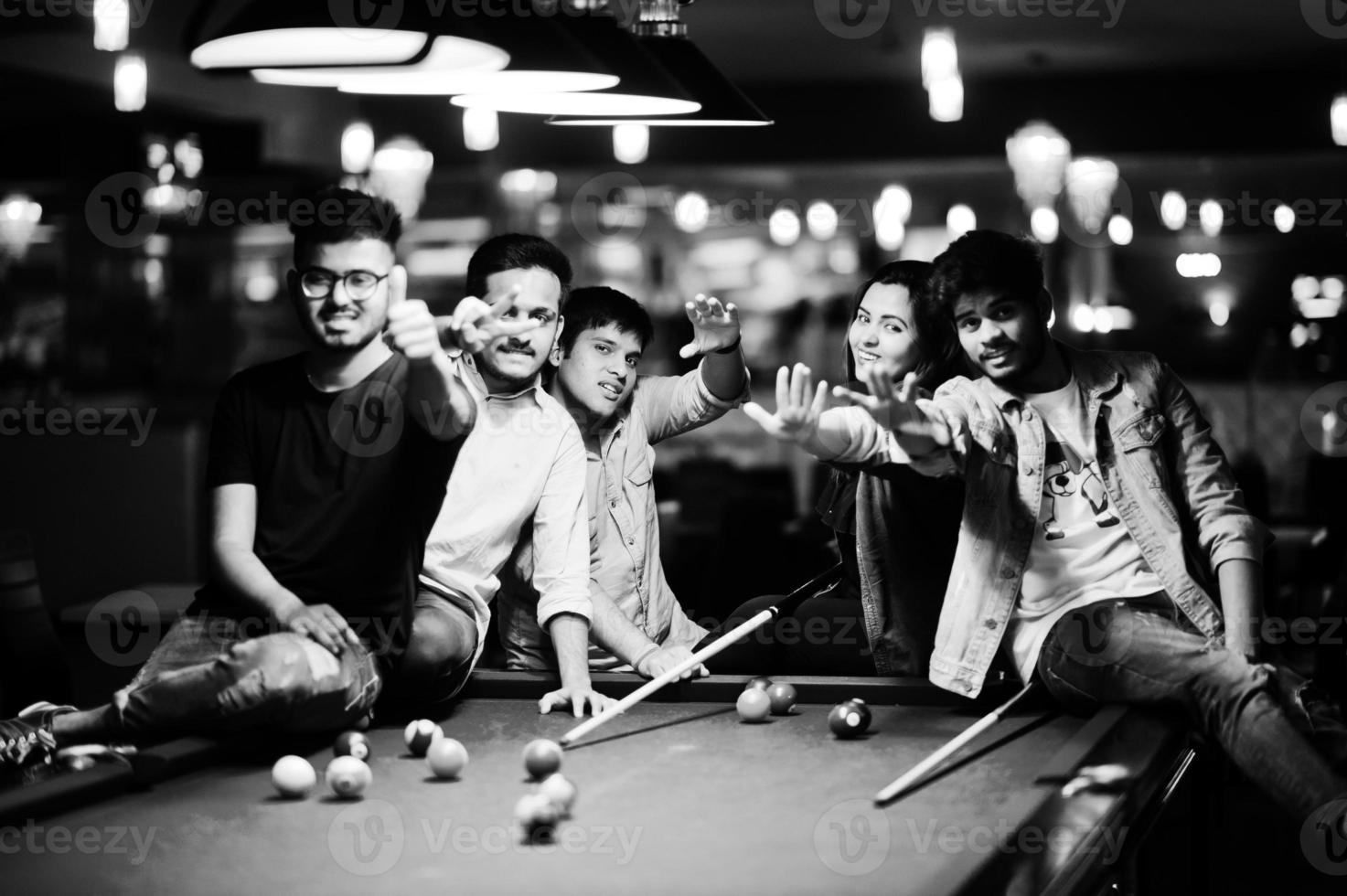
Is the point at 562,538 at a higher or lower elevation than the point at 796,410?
lower

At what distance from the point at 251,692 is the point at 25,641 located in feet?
4.56

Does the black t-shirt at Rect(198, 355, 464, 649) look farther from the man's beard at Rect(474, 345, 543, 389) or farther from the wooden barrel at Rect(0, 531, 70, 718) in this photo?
the wooden barrel at Rect(0, 531, 70, 718)

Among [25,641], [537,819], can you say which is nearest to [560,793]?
[537,819]

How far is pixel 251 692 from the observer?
2.46m

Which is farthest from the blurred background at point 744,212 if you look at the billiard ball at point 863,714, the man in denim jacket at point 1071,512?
the billiard ball at point 863,714

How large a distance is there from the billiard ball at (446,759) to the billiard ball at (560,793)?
0.23 meters

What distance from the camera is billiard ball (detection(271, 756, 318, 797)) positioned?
216 centimetres

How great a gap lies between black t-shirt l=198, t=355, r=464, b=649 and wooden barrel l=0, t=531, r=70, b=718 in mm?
982

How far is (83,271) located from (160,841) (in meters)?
7.47

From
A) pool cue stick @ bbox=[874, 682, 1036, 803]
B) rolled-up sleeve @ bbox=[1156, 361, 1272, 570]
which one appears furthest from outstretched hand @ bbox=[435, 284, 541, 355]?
rolled-up sleeve @ bbox=[1156, 361, 1272, 570]

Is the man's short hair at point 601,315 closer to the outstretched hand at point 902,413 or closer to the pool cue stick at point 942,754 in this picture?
the outstretched hand at point 902,413

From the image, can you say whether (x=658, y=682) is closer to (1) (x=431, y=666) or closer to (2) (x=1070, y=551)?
(1) (x=431, y=666)

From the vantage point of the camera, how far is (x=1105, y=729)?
249cm

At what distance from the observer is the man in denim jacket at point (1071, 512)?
281 cm
